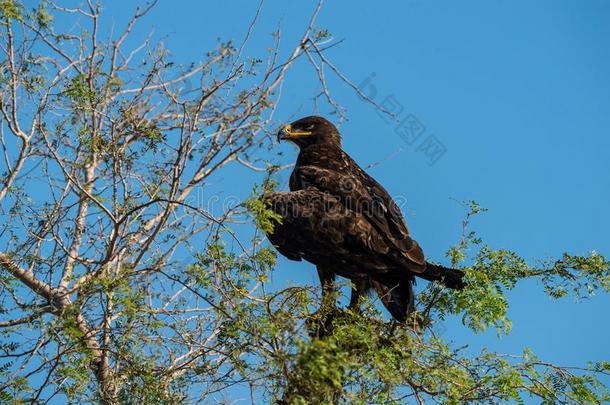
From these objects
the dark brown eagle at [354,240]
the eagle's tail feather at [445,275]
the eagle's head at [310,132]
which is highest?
the eagle's head at [310,132]

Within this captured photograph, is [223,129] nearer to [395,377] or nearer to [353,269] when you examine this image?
[353,269]

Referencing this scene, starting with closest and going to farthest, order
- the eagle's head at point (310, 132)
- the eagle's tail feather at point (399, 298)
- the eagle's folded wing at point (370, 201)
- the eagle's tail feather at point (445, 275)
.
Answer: the eagle's tail feather at point (445, 275)
the eagle's tail feather at point (399, 298)
the eagle's folded wing at point (370, 201)
the eagle's head at point (310, 132)

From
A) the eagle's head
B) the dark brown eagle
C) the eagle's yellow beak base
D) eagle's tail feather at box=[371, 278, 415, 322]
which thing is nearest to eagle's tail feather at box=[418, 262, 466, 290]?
the dark brown eagle

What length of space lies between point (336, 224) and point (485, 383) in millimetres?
1653

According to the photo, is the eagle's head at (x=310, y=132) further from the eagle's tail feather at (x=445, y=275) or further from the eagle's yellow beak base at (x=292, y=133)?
the eagle's tail feather at (x=445, y=275)

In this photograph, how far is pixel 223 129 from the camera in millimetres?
8391

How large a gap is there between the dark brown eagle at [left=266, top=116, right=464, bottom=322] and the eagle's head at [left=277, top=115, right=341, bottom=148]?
104cm

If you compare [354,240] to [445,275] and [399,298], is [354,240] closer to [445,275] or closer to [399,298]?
[399,298]

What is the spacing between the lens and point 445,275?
592cm

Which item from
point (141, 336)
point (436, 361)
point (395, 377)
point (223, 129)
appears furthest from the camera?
point (223, 129)

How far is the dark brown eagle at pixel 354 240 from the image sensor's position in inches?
244

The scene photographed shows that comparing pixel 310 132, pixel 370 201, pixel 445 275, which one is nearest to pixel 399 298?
pixel 445 275

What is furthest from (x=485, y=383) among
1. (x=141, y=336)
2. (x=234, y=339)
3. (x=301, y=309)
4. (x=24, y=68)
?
(x=24, y=68)

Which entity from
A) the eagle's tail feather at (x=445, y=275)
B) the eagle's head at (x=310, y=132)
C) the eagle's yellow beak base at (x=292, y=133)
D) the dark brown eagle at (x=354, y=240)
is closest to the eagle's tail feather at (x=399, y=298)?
the dark brown eagle at (x=354, y=240)
